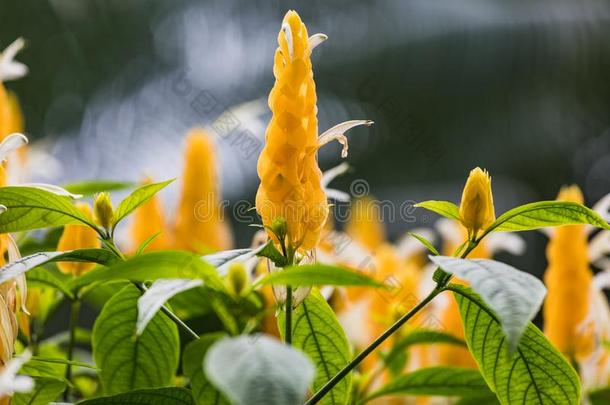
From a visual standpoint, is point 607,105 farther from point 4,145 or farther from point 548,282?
point 4,145

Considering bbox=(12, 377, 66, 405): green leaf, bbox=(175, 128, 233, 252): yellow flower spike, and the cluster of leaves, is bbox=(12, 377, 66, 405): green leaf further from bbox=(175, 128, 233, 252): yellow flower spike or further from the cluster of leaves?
bbox=(175, 128, 233, 252): yellow flower spike

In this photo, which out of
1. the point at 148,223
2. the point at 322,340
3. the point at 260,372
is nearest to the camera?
the point at 260,372

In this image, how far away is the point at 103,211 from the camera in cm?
52

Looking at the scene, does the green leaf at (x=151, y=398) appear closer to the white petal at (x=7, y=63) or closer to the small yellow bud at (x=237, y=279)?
the small yellow bud at (x=237, y=279)

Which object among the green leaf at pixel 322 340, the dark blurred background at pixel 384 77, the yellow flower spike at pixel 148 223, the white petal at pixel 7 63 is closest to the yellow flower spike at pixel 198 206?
the yellow flower spike at pixel 148 223

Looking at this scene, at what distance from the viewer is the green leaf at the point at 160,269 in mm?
389

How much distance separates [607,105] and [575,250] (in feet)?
9.81

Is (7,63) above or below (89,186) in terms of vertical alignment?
above

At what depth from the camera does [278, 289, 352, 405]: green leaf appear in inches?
21.4

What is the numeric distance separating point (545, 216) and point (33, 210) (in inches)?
12.6

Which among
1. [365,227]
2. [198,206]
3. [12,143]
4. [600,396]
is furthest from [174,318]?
[365,227]

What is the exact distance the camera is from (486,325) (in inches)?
20.0

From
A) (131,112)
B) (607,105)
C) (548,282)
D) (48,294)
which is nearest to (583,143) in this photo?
(607,105)

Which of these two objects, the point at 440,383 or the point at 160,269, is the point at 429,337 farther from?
the point at 160,269
